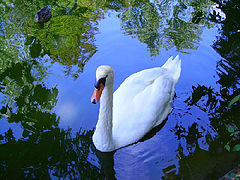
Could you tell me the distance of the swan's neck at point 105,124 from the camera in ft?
11.8

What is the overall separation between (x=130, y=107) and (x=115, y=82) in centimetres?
151

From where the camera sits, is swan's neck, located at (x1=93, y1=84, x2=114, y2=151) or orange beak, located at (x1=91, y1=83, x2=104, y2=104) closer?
orange beak, located at (x1=91, y1=83, x2=104, y2=104)

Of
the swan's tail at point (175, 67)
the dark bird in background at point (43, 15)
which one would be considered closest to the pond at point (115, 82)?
the dark bird in background at point (43, 15)

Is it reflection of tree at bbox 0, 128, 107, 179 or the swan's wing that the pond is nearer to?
reflection of tree at bbox 0, 128, 107, 179

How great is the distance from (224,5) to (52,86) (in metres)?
5.90

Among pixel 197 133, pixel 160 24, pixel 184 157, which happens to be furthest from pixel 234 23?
pixel 184 157

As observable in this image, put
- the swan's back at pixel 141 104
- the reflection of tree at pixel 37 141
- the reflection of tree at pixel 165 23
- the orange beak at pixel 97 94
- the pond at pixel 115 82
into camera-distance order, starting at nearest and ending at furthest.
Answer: the orange beak at pixel 97 94 < the reflection of tree at pixel 37 141 < the pond at pixel 115 82 < the swan's back at pixel 141 104 < the reflection of tree at pixel 165 23

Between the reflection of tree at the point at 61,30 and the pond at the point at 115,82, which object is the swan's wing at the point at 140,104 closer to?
the pond at the point at 115,82

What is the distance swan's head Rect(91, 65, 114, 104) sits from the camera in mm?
3292

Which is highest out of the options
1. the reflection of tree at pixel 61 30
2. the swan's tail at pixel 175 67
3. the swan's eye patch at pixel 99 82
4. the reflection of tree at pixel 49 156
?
the reflection of tree at pixel 61 30

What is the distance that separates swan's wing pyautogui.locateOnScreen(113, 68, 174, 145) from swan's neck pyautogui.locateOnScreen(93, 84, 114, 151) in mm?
180

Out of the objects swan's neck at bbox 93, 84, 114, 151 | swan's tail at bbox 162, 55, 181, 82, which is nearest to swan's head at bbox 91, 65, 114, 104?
swan's neck at bbox 93, 84, 114, 151

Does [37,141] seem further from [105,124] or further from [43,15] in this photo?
[43,15]

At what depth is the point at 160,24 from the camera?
24.3 feet
